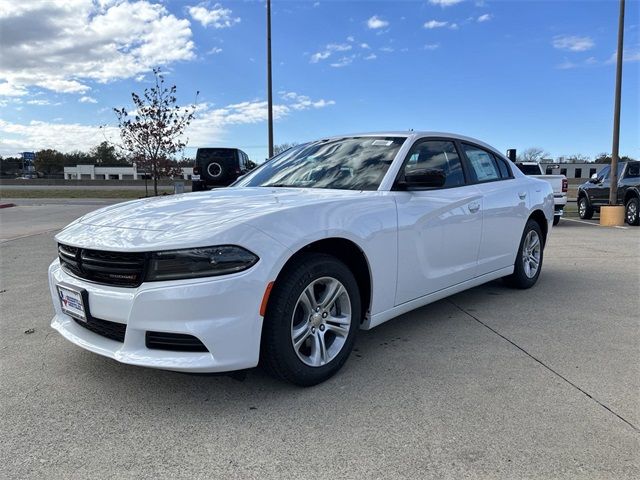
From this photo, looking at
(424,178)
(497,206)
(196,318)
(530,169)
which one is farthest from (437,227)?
(530,169)

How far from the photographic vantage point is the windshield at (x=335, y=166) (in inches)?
149

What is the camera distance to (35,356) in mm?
3617

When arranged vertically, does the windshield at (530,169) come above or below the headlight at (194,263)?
above

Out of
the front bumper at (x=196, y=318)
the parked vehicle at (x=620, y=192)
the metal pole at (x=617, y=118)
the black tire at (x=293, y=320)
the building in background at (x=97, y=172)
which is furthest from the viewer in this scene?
the building in background at (x=97, y=172)

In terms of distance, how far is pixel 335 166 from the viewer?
3975 millimetres

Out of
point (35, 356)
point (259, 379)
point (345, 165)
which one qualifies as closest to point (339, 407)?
point (259, 379)

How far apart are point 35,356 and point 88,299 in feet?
3.95

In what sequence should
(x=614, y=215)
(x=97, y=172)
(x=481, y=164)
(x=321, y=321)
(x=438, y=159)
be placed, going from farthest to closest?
(x=97, y=172) → (x=614, y=215) → (x=481, y=164) → (x=438, y=159) → (x=321, y=321)

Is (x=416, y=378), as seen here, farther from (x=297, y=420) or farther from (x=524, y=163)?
(x=524, y=163)

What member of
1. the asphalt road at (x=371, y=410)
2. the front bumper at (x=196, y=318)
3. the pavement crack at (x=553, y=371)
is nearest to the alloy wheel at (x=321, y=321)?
the asphalt road at (x=371, y=410)

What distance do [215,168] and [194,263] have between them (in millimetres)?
14785

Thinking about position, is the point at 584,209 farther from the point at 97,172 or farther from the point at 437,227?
the point at 97,172

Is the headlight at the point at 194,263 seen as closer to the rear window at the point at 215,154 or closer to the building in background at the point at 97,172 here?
the rear window at the point at 215,154

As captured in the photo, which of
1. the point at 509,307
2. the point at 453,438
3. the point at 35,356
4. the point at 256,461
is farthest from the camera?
the point at 509,307
